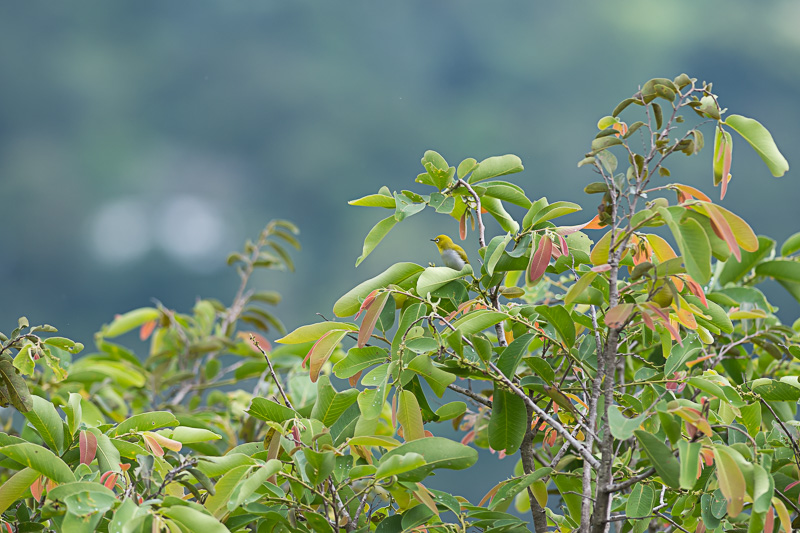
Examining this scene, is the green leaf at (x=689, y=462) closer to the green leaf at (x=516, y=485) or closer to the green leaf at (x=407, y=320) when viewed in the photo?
the green leaf at (x=516, y=485)

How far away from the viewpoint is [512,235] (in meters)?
0.95

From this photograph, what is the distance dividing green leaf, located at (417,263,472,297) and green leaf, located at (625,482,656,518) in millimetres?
343

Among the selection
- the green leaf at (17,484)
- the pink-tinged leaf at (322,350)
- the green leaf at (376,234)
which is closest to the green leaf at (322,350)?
the pink-tinged leaf at (322,350)

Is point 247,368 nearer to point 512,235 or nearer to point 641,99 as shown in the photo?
point 512,235

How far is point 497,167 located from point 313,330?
0.34m

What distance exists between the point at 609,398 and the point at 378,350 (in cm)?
28

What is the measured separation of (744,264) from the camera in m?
1.51

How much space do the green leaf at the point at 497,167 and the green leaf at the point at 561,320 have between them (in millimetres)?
214

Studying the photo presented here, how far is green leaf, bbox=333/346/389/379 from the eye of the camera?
0.86 metres

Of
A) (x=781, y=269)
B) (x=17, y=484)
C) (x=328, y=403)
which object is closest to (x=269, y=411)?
(x=328, y=403)

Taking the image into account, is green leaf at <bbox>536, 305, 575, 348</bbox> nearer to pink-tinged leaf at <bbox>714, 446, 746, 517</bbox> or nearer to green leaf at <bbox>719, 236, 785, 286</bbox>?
pink-tinged leaf at <bbox>714, 446, 746, 517</bbox>

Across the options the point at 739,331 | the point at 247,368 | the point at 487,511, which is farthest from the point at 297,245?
the point at 487,511

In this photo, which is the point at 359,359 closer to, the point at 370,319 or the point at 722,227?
the point at 370,319

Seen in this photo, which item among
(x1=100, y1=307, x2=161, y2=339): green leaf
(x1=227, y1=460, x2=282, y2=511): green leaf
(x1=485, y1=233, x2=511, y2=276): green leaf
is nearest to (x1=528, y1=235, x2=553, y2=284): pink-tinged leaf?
(x1=485, y1=233, x2=511, y2=276): green leaf
